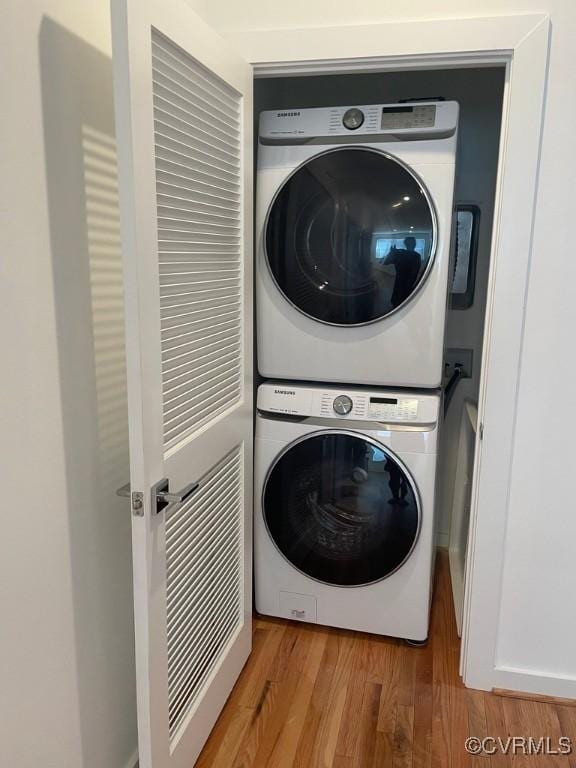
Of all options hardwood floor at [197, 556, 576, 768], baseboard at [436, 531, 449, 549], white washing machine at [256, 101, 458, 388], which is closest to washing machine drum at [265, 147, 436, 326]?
white washing machine at [256, 101, 458, 388]

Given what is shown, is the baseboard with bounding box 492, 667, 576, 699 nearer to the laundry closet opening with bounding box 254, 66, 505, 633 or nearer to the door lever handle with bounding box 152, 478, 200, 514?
the laundry closet opening with bounding box 254, 66, 505, 633

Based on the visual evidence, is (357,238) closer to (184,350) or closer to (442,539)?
(184,350)

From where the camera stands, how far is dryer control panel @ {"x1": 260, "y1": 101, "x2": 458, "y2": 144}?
1.78 metres

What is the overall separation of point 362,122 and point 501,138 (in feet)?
1.43

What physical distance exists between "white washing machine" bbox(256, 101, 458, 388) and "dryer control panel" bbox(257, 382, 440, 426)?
0.05 meters

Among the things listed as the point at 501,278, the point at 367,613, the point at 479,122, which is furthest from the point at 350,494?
the point at 479,122

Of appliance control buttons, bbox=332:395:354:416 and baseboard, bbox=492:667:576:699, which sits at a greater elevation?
appliance control buttons, bbox=332:395:354:416

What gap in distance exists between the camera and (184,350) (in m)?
1.36

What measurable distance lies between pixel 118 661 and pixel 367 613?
0.93 m

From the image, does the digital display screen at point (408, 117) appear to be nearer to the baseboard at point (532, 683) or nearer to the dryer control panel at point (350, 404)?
the dryer control panel at point (350, 404)

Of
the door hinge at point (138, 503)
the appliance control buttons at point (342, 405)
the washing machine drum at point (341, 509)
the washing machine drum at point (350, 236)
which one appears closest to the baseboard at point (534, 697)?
the washing machine drum at point (341, 509)

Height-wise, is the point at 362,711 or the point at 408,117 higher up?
the point at 408,117

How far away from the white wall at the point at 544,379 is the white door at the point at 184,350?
0.47m

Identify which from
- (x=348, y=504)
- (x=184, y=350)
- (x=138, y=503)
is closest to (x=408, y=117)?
(x=184, y=350)
